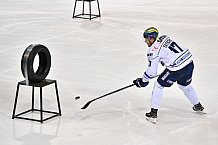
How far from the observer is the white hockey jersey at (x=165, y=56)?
5098 mm

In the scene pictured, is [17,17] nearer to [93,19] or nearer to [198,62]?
[93,19]

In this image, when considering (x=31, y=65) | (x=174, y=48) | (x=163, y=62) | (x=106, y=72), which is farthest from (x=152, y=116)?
(x=106, y=72)

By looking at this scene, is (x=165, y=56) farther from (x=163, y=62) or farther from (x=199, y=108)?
(x=199, y=108)

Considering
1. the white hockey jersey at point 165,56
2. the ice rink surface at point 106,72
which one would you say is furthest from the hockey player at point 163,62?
the ice rink surface at point 106,72

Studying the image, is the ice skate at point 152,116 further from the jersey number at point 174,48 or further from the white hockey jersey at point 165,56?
the jersey number at point 174,48

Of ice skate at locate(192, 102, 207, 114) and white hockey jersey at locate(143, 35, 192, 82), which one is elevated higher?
white hockey jersey at locate(143, 35, 192, 82)

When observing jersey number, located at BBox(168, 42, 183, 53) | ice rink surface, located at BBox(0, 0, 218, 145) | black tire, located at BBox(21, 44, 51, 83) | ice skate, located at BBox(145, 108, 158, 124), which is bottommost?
ice rink surface, located at BBox(0, 0, 218, 145)

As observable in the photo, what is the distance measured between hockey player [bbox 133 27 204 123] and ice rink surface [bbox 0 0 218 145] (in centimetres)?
30

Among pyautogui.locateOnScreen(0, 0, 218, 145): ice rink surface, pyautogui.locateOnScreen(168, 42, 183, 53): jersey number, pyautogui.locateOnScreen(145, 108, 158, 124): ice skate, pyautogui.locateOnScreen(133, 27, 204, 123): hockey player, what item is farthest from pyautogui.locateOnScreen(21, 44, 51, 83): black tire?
pyautogui.locateOnScreen(168, 42, 183, 53): jersey number

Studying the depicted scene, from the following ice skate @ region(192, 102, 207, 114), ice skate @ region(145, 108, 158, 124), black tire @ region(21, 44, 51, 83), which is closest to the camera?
black tire @ region(21, 44, 51, 83)

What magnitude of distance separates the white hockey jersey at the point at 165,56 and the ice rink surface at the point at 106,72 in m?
0.54

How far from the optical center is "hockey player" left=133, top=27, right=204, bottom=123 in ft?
16.8

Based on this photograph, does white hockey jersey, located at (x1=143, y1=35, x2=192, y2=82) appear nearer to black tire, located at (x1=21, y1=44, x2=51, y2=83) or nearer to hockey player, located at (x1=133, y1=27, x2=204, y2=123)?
hockey player, located at (x1=133, y1=27, x2=204, y2=123)

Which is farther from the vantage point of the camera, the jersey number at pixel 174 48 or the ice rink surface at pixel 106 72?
the jersey number at pixel 174 48
